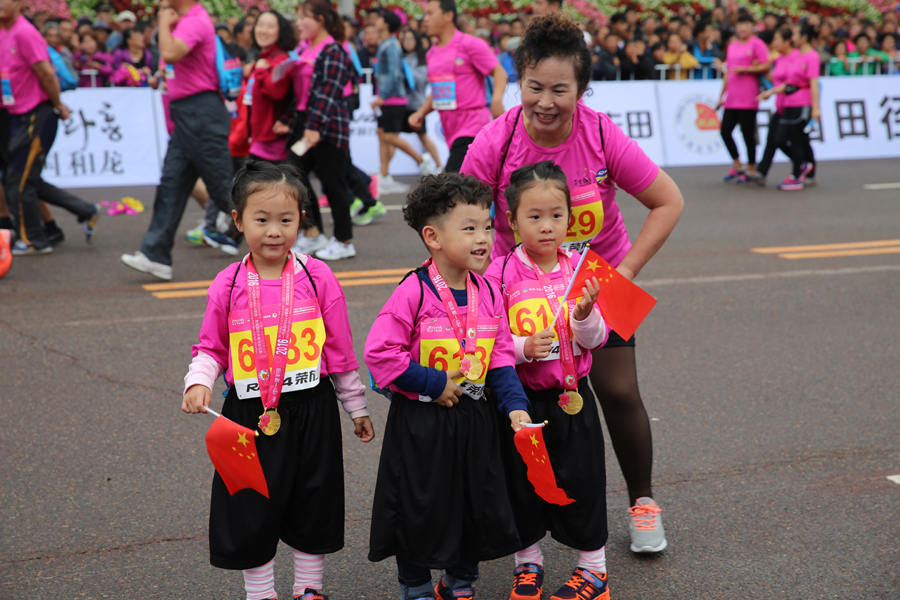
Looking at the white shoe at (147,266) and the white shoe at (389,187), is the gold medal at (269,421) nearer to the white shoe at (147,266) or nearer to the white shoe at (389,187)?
the white shoe at (147,266)

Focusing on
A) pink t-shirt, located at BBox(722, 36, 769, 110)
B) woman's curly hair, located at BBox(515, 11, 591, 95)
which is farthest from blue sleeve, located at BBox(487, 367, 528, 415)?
pink t-shirt, located at BBox(722, 36, 769, 110)

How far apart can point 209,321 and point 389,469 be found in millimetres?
648

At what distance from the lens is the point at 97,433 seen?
4.11 meters

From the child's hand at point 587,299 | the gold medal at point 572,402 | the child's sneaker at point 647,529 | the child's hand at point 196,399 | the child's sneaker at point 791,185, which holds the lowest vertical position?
the child's sneaker at point 791,185

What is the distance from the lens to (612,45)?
653 inches

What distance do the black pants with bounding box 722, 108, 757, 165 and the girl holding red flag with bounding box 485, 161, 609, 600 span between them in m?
10.1

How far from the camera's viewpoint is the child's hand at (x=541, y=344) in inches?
104

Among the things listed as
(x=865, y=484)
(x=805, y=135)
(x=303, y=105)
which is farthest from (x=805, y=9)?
(x=865, y=484)

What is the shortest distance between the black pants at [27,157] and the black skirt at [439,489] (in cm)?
593

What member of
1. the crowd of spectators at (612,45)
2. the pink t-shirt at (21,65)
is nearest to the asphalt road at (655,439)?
the pink t-shirt at (21,65)

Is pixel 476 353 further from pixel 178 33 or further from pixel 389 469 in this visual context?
pixel 178 33

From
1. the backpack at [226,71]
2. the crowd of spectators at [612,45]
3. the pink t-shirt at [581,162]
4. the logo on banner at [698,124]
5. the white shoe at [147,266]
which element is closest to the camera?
the pink t-shirt at [581,162]

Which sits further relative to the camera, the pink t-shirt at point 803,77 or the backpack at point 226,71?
the pink t-shirt at point 803,77

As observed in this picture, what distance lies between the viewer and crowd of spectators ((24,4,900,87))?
13.5 m
